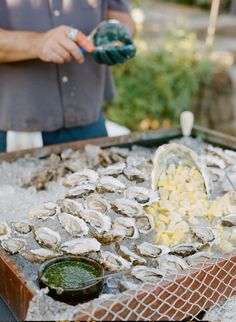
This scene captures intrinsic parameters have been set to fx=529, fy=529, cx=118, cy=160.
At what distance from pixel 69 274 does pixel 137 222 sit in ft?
1.08

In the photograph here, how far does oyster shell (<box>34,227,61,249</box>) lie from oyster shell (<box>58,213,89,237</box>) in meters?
0.04

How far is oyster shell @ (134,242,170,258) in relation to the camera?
143 cm

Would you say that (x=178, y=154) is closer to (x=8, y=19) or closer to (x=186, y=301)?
(x=186, y=301)

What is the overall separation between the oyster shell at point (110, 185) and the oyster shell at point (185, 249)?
33cm

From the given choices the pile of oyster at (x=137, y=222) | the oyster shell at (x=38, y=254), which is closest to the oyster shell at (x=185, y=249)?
the pile of oyster at (x=137, y=222)

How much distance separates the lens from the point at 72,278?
1.30 m

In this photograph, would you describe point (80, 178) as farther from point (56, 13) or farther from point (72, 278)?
point (56, 13)

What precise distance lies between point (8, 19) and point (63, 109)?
1.50 feet

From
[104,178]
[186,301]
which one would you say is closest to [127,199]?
[104,178]

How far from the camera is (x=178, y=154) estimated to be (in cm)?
187

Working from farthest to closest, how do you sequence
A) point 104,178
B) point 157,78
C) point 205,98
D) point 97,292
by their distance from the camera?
point 205,98, point 157,78, point 104,178, point 97,292

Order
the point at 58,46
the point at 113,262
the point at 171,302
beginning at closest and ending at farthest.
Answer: the point at 171,302 < the point at 113,262 < the point at 58,46

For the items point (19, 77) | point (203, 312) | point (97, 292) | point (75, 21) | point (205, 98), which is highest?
point (75, 21)

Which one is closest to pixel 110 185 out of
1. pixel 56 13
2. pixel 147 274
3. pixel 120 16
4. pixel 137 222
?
pixel 137 222
